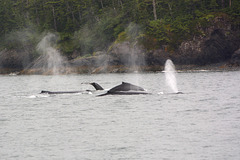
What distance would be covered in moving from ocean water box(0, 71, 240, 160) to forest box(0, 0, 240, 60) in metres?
56.7

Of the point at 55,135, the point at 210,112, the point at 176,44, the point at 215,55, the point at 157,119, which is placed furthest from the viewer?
the point at 176,44

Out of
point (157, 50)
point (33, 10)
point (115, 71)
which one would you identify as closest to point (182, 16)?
point (157, 50)

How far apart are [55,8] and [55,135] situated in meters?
106

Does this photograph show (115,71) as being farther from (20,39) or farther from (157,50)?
(20,39)

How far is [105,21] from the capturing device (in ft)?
345

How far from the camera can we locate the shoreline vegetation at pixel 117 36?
82.3 m

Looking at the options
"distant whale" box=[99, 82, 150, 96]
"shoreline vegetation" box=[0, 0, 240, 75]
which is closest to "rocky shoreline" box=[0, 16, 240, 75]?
"shoreline vegetation" box=[0, 0, 240, 75]

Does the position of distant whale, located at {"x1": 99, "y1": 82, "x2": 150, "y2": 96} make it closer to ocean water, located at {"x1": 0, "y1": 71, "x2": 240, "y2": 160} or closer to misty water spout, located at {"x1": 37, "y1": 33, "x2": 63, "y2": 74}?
ocean water, located at {"x1": 0, "y1": 71, "x2": 240, "y2": 160}

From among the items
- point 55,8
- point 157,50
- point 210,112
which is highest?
point 55,8

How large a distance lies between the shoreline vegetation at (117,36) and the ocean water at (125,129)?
51102mm

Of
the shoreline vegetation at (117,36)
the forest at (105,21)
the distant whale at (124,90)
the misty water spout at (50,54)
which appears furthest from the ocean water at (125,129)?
the misty water spout at (50,54)

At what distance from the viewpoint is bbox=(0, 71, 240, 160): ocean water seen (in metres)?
15.6

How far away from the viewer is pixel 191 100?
97.1ft

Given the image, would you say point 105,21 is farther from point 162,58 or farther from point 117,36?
Result: point 162,58
